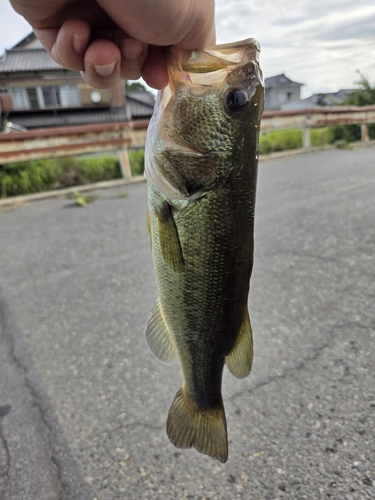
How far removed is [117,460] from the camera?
184 cm

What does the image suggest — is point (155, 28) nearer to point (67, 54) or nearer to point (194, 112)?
point (194, 112)

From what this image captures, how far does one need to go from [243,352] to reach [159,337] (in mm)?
343

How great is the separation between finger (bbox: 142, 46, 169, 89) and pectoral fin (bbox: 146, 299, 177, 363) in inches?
31.6

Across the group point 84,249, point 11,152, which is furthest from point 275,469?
point 11,152

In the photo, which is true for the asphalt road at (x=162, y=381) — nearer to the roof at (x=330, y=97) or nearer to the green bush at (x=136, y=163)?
the green bush at (x=136, y=163)

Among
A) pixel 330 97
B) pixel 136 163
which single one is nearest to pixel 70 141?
pixel 136 163

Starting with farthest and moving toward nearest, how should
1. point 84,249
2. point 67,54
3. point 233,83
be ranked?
1. point 84,249
2. point 67,54
3. point 233,83

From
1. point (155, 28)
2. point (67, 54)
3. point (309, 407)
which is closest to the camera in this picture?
point (155, 28)

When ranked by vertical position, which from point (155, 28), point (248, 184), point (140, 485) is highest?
point (155, 28)

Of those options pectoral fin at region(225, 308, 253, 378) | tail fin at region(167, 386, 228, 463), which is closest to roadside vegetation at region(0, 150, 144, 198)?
tail fin at region(167, 386, 228, 463)

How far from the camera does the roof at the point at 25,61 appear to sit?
97.5 ft

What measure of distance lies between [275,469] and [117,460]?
0.68 meters

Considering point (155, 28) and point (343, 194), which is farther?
point (343, 194)

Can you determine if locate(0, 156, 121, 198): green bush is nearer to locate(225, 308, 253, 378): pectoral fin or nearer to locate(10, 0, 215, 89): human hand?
locate(10, 0, 215, 89): human hand
